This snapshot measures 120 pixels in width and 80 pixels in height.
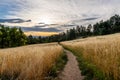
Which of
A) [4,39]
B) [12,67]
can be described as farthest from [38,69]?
[4,39]

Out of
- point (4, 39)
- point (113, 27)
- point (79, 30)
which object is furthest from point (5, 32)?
point (79, 30)

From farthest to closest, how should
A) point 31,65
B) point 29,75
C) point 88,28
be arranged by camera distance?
point 88,28 < point 31,65 < point 29,75

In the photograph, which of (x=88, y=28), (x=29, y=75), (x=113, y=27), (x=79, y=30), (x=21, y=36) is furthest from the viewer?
(x=79, y=30)

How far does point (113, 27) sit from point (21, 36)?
194ft

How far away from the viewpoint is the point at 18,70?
8.21 m

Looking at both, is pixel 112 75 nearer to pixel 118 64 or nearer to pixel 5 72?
pixel 118 64

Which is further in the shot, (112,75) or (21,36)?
(21,36)

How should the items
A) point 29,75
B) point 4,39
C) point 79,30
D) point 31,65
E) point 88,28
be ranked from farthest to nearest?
1. point 79,30
2. point 88,28
3. point 4,39
4. point 31,65
5. point 29,75

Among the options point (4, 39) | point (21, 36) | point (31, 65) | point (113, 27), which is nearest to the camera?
point (31, 65)

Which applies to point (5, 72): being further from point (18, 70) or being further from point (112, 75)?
point (112, 75)

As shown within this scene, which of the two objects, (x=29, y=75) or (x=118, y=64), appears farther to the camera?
(x=118, y=64)

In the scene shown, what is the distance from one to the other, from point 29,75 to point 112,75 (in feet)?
10.0

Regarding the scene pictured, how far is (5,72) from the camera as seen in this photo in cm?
815

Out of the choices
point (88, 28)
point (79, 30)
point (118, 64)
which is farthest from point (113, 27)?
point (118, 64)
